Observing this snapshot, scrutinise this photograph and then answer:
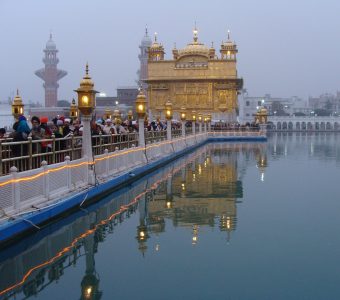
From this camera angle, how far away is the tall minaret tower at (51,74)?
14225 cm

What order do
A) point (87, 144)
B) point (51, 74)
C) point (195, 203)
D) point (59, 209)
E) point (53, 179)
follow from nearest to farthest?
point (59, 209) < point (53, 179) < point (195, 203) < point (87, 144) < point (51, 74)

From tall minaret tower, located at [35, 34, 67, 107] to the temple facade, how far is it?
88.2 metres

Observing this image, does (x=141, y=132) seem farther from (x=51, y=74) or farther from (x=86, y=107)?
(x=51, y=74)

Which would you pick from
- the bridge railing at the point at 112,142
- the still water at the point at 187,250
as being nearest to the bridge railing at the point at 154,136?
the bridge railing at the point at 112,142

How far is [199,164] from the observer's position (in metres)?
22.0

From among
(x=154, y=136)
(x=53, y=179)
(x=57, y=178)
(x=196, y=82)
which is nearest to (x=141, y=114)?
(x=154, y=136)

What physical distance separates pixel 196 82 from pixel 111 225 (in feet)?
159

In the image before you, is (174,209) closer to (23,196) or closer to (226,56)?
(23,196)

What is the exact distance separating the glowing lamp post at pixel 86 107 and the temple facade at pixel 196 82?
44.3m

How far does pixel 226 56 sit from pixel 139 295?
54249 mm

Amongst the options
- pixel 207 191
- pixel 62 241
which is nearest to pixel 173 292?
pixel 62 241

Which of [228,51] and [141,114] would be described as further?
[228,51]

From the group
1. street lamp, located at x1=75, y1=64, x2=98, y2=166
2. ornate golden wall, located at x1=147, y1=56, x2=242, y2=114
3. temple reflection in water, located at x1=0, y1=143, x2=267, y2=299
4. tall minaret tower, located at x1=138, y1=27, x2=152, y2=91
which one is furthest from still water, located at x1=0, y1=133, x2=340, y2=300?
tall minaret tower, located at x1=138, y1=27, x2=152, y2=91

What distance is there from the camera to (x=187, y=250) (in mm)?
7398
